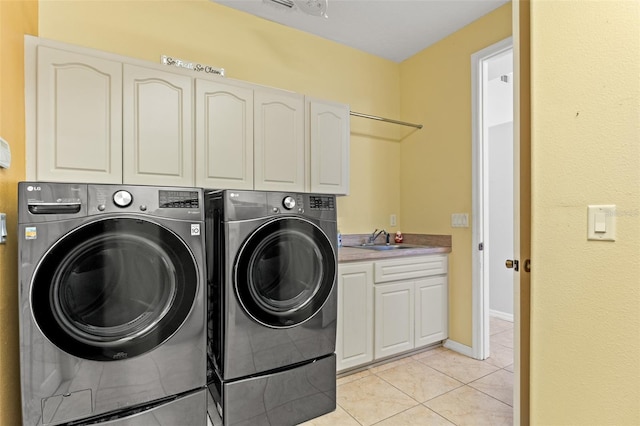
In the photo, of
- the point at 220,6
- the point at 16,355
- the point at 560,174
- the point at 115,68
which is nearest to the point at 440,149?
the point at 560,174

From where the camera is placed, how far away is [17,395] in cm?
141

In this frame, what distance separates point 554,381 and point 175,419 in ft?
5.19

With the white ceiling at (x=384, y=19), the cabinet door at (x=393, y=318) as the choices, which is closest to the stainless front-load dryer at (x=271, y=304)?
the cabinet door at (x=393, y=318)

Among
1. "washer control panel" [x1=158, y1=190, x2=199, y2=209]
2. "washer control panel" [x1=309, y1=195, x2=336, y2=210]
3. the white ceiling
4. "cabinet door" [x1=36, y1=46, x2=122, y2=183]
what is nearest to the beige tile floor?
"washer control panel" [x1=309, y1=195, x2=336, y2=210]

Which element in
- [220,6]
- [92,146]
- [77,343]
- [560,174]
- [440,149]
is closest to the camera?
[560,174]

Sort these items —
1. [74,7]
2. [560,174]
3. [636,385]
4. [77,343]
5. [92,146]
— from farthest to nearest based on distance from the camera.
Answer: [74,7]
[92,146]
[77,343]
[560,174]
[636,385]

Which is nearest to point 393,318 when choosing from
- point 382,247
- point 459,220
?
point 382,247

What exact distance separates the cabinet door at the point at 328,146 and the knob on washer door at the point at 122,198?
1.23m

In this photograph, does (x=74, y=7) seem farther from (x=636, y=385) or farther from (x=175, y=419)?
(x=636, y=385)

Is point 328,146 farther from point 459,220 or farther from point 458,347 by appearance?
point 458,347

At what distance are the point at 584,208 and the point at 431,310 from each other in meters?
1.85

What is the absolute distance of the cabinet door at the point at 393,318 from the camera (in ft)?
7.88

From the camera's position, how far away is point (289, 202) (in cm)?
182

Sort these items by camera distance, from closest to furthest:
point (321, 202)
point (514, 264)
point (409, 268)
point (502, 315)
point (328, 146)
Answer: point (514, 264)
point (321, 202)
point (328, 146)
point (409, 268)
point (502, 315)
